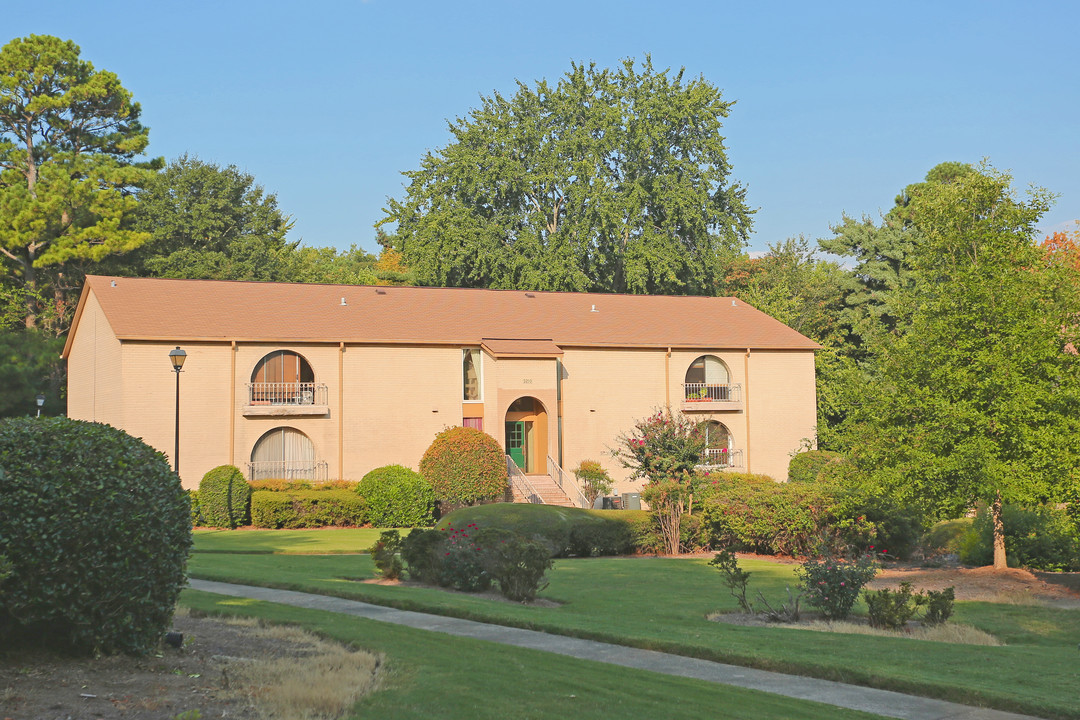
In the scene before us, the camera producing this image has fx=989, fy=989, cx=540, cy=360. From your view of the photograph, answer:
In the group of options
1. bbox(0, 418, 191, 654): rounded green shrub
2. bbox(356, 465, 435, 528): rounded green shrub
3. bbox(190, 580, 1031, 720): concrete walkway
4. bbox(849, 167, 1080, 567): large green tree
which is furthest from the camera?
bbox(356, 465, 435, 528): rounded green shrub

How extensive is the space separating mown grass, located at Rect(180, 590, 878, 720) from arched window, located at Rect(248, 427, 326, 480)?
25.1 meters

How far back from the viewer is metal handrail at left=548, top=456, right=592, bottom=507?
37.0m

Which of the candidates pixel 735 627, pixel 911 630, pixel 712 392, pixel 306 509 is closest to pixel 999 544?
pixel 911 630

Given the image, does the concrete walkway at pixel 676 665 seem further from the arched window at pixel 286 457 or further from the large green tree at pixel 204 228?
the large green tree at pixel 204 228

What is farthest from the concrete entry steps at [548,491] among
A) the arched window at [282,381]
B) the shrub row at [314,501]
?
the arched window at [282,381]

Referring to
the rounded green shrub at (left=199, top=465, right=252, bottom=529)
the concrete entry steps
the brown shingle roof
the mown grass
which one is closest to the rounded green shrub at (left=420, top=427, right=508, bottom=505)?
the concrete entry steps

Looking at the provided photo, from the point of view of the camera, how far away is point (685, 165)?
185 ft

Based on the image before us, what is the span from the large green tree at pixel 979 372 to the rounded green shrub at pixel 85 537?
1487 centimetres

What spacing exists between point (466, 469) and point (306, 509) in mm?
5621

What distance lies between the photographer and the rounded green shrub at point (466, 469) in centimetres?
3453

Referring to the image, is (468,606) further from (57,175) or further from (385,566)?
(57,175)

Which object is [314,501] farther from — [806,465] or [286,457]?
[806,465]

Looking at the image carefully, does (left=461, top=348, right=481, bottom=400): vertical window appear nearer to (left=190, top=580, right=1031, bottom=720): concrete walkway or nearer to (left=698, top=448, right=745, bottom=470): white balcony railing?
(left=698, top=448, right=745, bottom=470): white balcony railing

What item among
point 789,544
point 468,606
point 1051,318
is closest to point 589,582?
point 468,606
